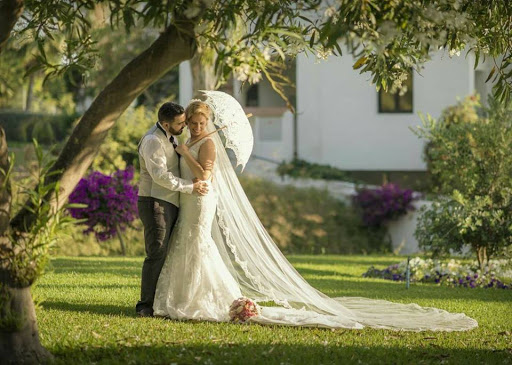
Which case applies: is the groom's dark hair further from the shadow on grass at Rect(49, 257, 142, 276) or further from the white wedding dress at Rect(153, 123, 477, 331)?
the shadow on grass at Rect(49, 257, 142, 276)

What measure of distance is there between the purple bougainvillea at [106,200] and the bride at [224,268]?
7393mm

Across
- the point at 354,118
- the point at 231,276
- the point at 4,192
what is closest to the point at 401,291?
the point at 231,276

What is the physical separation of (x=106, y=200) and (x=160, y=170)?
315 inches

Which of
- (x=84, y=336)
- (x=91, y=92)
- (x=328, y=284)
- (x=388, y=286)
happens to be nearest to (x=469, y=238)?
(x=388, y=286)

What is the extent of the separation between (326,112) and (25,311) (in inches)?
730

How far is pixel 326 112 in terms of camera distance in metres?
23.9

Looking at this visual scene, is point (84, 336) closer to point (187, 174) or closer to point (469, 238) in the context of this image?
point (187, 174)

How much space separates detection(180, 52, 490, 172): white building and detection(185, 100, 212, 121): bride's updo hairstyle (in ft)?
50.5

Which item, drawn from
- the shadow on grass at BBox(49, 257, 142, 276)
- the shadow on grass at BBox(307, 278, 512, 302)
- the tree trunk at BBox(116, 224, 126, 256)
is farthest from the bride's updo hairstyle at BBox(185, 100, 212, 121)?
the tree trunk at BBox(116, 224, 126, 256)

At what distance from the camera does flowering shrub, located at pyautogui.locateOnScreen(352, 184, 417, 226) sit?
2078 cm

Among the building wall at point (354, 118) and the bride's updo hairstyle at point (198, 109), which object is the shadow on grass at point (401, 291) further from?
the building wall at point (354, 118)

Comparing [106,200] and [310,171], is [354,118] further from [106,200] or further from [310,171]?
[106,200]

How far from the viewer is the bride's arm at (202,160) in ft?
26.5


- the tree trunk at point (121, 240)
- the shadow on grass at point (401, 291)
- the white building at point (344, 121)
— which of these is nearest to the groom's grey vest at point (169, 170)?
the shadow on grass at point (401, 291)
